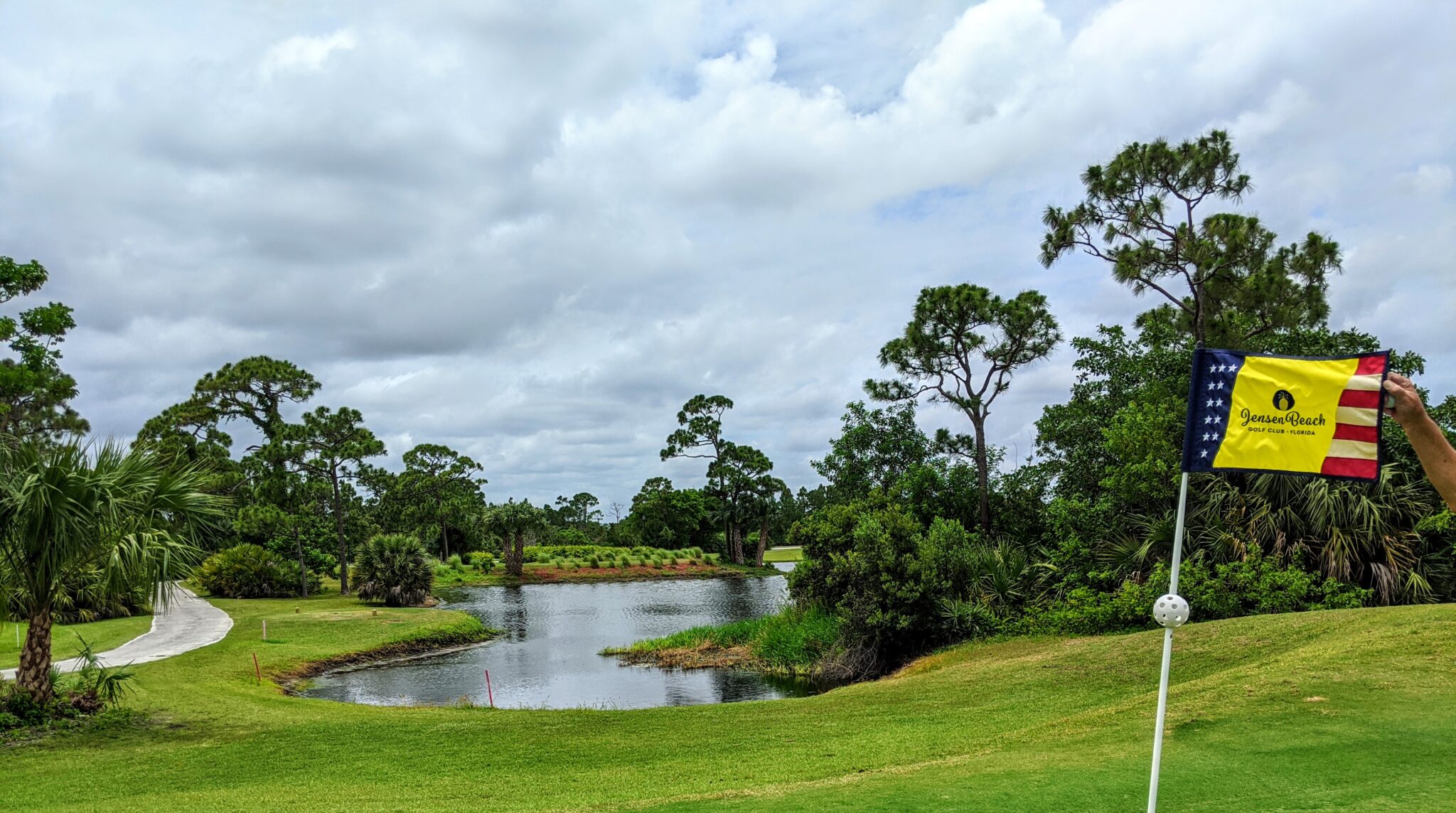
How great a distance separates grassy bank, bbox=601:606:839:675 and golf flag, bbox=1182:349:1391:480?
1837 cm

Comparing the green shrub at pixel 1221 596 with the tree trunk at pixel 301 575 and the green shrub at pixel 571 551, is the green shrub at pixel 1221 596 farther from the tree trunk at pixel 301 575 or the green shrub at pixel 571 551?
the green shrub at pixel 571 551

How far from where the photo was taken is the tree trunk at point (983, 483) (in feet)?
90.7

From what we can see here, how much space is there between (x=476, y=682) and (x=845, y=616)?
9525 mm

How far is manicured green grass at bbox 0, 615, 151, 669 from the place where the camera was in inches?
807

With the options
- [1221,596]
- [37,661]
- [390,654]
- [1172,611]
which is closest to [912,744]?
[1172,611]

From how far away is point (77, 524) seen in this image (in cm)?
1221

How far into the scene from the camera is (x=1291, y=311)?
29203 mm

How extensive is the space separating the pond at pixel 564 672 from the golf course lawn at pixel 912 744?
5.36m

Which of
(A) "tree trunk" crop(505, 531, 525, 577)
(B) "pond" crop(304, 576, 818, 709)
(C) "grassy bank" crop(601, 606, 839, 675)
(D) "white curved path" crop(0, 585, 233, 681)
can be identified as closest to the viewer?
(D) "white curved path" crop(0, 585, 233, 681)

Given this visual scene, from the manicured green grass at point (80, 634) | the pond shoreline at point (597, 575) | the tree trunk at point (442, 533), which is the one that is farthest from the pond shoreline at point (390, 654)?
the tree trunk at point (442, 533)

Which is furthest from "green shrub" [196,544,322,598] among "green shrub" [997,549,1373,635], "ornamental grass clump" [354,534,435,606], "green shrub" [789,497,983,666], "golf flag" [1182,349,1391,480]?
"golf flag" [1182,349,1391,480]

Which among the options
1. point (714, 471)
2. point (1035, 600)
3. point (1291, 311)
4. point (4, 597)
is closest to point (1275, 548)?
point (1035, 600)

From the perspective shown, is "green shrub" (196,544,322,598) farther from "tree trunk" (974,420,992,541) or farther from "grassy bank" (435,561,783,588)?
"tree trunk" (974,420,992,541)

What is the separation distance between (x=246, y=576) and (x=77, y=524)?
34.5 metres
